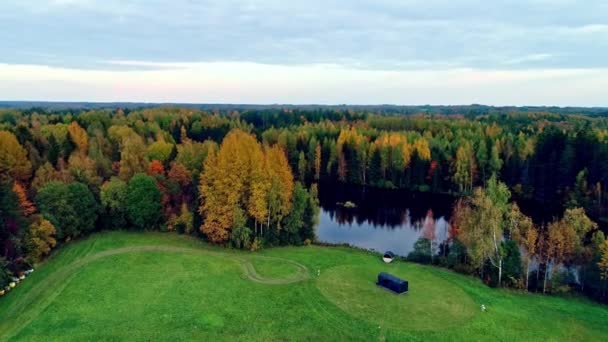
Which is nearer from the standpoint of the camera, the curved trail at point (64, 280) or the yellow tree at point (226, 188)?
the curved trail at point (64, 280)

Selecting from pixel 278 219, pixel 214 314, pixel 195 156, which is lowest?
pixel 214 314

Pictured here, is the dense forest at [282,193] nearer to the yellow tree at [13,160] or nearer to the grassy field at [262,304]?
the yellow tree at [13,160]

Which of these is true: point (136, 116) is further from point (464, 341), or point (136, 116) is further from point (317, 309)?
point (464, 341)

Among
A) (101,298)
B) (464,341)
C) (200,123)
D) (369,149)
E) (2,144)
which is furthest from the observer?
(200,123)

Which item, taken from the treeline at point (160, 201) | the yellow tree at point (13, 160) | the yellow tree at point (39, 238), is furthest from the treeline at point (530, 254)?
the yellow tree at point (13, 160)

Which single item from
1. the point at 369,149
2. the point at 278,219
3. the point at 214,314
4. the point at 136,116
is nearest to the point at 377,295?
the point at 214,314

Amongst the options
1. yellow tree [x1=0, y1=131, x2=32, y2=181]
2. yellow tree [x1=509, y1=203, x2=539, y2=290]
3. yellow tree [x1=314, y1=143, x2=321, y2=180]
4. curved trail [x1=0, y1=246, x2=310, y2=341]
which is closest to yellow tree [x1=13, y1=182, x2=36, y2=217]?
curved trail [x1=0, y1=246, x2=310, y2=341]

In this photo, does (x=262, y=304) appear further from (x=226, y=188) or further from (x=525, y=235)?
(x=525, y=235)

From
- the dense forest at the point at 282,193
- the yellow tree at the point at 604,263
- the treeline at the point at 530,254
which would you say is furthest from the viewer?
the dense forest at the point at 282,193
